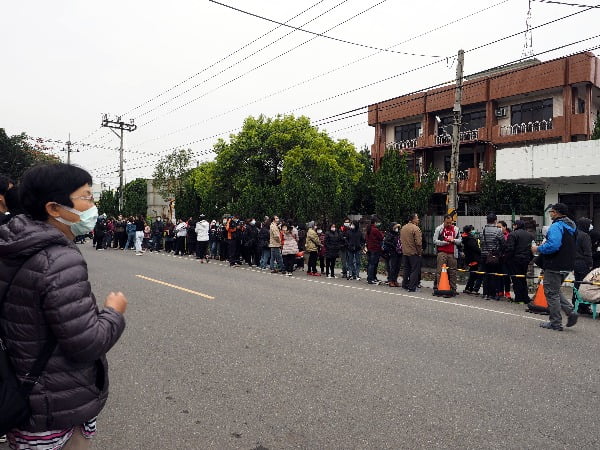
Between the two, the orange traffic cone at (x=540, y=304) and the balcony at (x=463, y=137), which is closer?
the orange traffic cone at (x=540, y=304)

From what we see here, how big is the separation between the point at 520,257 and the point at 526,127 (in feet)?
80.6

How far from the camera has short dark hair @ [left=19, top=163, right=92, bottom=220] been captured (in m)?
2.07

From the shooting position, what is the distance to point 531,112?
3334cm

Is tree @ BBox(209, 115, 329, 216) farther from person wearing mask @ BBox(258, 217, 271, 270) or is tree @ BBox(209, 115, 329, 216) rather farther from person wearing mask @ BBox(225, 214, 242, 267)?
person wearing mask @ BBox(258, 217, 271, 270)

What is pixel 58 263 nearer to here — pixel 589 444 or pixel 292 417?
pixel 292 417

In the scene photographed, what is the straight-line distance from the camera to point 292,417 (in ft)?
13.5

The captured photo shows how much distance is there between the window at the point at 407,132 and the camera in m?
41.2

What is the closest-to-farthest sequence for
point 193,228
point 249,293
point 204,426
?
point 204,426
point 249,293
point 193,228

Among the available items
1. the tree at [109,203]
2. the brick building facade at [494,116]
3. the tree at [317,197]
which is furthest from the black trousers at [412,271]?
the tree at [109,203]

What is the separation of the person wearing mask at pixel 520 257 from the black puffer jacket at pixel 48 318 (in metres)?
11.2

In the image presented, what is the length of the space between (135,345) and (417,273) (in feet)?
27.2

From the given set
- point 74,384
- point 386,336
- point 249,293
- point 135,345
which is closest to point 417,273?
point 249,293

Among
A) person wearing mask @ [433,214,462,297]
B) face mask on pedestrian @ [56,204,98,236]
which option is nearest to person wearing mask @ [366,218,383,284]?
person wearing mask @ [433,214,462,297]

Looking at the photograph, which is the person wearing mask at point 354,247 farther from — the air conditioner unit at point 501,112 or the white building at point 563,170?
the air conditioner unit at point 501,112
